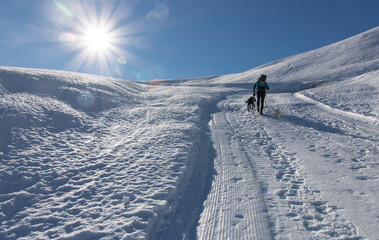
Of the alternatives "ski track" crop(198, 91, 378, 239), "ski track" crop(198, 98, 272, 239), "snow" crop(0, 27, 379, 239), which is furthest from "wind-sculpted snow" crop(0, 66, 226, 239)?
"ski track" crop(198, 91, 378, 239)

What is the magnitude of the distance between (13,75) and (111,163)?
23.4ft

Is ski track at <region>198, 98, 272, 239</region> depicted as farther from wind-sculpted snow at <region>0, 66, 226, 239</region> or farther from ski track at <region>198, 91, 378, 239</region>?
wind-sculpted snow at <region>0, 66, 226, 239</region>

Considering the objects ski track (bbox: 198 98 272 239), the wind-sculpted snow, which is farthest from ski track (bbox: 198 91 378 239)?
the wind-sculpted snow

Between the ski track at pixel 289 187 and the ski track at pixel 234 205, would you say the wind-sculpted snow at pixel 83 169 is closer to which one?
the ski track at pixel 234 205

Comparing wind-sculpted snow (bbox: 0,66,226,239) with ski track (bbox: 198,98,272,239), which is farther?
wind-sculpted snow (bbox: 0,66,226,239)

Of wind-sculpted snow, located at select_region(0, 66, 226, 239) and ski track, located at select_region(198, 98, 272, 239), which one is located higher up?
wind-sculpted snow, located at select_region(0, 66, 226, 239)

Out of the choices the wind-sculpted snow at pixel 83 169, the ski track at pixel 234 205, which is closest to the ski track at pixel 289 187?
the ski track at pixel 234 205

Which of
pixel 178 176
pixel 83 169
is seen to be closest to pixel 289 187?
pixel 178 176

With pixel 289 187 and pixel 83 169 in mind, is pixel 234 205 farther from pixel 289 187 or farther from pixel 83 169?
pixel 83 169

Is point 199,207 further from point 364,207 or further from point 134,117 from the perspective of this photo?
point 134,117

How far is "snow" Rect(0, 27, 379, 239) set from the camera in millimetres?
2578

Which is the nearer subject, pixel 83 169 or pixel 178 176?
pixel 178 176

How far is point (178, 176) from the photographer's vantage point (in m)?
3.74

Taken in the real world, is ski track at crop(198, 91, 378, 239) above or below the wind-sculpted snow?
below
